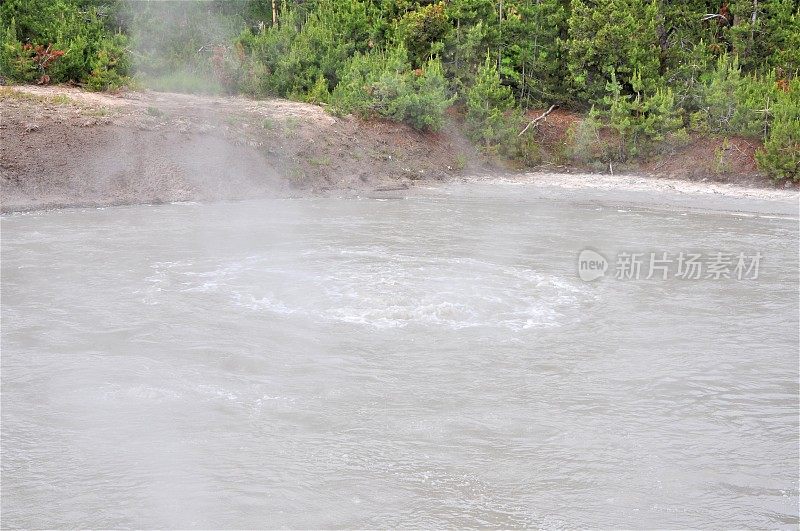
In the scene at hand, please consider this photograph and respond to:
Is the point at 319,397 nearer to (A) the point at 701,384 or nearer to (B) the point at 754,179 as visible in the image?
(A) the point at 701,384

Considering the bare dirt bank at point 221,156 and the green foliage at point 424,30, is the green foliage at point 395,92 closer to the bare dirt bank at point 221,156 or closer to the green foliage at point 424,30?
the bare dirt bank at point 221,156

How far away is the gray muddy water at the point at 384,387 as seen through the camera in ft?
19.5

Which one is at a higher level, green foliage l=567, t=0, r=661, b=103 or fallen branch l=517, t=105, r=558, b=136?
green foliage l=567, t=0, r=661, b=103

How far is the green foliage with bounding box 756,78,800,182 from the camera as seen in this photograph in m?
18.8

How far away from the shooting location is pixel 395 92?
69.6 ft

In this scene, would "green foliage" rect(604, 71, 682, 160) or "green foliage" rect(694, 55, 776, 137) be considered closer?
"green foliage" rect(694, 55, 776, 137)

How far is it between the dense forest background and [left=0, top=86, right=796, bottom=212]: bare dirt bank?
73 centimetres

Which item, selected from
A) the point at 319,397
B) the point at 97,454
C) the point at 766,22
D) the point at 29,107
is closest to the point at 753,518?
the point at 319,397

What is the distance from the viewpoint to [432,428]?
702 cm

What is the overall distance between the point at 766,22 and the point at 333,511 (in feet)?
70.5

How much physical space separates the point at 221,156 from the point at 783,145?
12631mm

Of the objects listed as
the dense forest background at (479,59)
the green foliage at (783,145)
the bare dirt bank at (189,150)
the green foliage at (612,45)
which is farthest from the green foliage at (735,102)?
the bare dirt bank at (189,150)

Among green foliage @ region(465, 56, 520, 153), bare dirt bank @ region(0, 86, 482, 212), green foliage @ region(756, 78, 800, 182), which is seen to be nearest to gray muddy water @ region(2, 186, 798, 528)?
bare dirt bank @ region(0, 86, 482, 212)

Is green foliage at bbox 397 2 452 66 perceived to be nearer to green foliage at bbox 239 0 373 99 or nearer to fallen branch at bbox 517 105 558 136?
green foliage at bbox 239 0 373 99
